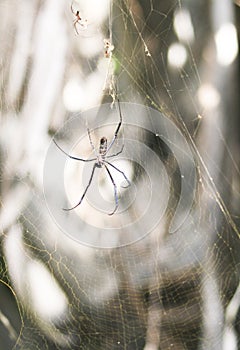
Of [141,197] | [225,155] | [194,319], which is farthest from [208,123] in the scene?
[194,319]

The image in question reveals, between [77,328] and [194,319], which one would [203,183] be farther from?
[77,328]

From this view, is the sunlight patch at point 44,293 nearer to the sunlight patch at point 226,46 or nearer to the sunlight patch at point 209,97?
the sunlight patch at point 209,97

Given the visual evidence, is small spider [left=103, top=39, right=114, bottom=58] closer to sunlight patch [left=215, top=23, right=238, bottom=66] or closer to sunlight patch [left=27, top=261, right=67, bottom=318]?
sunlight patch [left=215, top=23, right=238, bottom=66]

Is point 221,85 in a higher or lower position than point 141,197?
higher

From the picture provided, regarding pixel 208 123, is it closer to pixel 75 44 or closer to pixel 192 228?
pixel 192 228

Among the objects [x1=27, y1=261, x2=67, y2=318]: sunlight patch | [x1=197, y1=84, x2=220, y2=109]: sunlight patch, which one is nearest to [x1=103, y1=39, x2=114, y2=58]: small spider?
[x1=197, y1=84, x2=220, y2=109]: sunlight patch

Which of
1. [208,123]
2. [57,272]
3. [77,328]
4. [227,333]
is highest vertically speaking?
[208,123]

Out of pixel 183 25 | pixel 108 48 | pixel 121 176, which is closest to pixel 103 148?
pixel 121 176
